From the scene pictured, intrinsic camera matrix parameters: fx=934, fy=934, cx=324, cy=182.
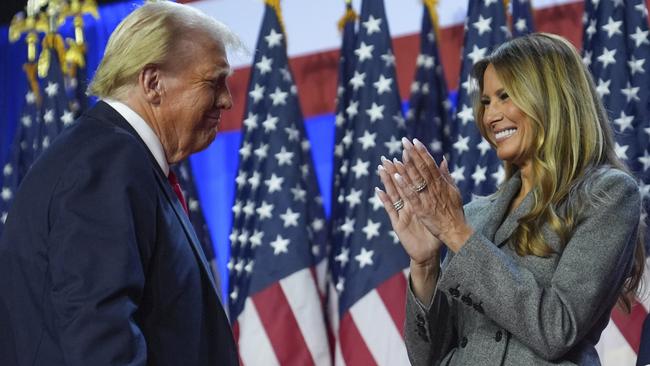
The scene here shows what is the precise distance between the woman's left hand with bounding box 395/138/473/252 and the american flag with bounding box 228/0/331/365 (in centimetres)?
175

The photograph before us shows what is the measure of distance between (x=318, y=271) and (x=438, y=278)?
1640 mm

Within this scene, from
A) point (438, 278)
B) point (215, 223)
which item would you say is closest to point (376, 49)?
point (215, 223)

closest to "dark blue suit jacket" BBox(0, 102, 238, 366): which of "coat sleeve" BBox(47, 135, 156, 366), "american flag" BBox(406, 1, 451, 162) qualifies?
"coat sleeve" BBox(47, 135, 156, 366)

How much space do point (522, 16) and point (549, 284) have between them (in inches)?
75.4

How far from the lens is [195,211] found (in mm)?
3949

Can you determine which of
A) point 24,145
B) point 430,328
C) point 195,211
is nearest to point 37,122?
point 24,145

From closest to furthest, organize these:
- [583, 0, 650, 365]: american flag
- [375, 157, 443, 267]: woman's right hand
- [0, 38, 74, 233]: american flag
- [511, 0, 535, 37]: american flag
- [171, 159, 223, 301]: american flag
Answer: [375, 157, 443, 267]: woman's right hand < [583, 0, 650, 365]: american flag < [511, 0, 535, 37]: american flag < [171, 159, 223, 301]: american flag < [0, 38, 74, 233]: american flag

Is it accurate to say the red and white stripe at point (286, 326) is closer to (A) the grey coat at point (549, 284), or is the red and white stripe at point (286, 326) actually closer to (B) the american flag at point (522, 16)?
(B) the american flag at point (522, 16)

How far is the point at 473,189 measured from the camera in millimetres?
3521

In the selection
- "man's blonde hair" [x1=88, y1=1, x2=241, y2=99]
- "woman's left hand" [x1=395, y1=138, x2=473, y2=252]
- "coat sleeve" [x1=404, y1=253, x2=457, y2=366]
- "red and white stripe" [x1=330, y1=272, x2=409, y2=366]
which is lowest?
"red and white stripe" [x1=330, y1=272, x2=409, y2=366]

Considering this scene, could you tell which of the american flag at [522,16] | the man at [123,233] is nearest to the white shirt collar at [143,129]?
the man at [123,233]

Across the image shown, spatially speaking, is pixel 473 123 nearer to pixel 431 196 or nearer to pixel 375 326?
pixel 375 326

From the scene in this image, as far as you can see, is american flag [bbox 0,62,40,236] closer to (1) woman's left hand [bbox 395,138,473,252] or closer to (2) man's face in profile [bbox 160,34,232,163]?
(2) man's face in profile [bbox 160,34,232,163]

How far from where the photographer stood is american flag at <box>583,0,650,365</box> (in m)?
3.26
